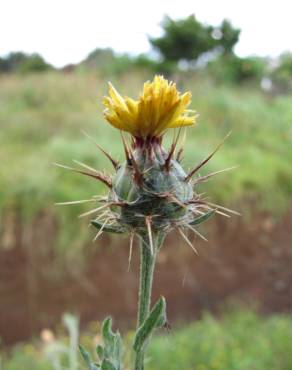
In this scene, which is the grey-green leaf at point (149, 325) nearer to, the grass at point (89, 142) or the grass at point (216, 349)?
the grass at point (216, 349)

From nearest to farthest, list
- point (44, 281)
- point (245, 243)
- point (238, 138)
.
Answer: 1. point (44, 281)
2. point (245, 243)
3. point (238, 138)

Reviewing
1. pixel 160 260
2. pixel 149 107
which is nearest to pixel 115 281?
pixel 160 260

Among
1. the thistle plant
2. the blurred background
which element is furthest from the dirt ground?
the thistle plant

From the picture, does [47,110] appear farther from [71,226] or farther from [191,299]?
[191,299]

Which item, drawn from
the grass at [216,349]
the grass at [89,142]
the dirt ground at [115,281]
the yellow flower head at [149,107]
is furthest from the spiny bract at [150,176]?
the dirt ground at [115,281]

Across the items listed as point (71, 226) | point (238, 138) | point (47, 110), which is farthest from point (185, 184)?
point (47, 110)

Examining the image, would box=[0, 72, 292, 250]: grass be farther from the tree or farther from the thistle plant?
the thistle plant
